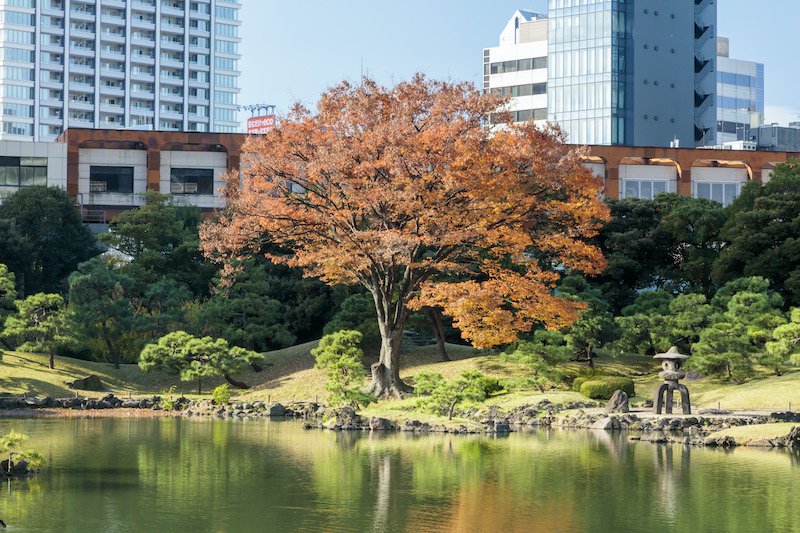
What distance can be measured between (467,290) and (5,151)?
157ft

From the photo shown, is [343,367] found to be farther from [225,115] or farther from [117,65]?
[225,115]

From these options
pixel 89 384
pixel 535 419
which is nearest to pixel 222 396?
pixel 89 384

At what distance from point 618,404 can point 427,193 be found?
29.8ft

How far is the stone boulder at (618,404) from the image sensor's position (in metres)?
37.3

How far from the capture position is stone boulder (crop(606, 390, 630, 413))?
37.3 m

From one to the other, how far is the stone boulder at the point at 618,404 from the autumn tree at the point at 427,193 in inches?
162

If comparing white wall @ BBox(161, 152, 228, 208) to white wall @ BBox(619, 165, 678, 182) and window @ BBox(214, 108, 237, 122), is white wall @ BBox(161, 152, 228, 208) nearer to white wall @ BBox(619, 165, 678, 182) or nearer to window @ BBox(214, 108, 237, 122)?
white wall @ BBox(619, 165, 678, 182)

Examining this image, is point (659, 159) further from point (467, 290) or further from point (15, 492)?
point (15, 492)

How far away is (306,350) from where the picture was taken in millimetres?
51812

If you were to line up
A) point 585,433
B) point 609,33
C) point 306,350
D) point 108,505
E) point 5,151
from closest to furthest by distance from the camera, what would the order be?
point 108,505 < point 585,433 < point 306,350 < point 5,151 < point 609,33

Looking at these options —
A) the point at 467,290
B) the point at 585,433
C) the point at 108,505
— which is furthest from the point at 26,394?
the point at 108,505

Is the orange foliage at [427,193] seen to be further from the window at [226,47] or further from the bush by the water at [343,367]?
the window at [226,47]

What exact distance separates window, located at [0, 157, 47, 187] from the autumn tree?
39.9m

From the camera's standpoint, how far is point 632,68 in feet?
390
